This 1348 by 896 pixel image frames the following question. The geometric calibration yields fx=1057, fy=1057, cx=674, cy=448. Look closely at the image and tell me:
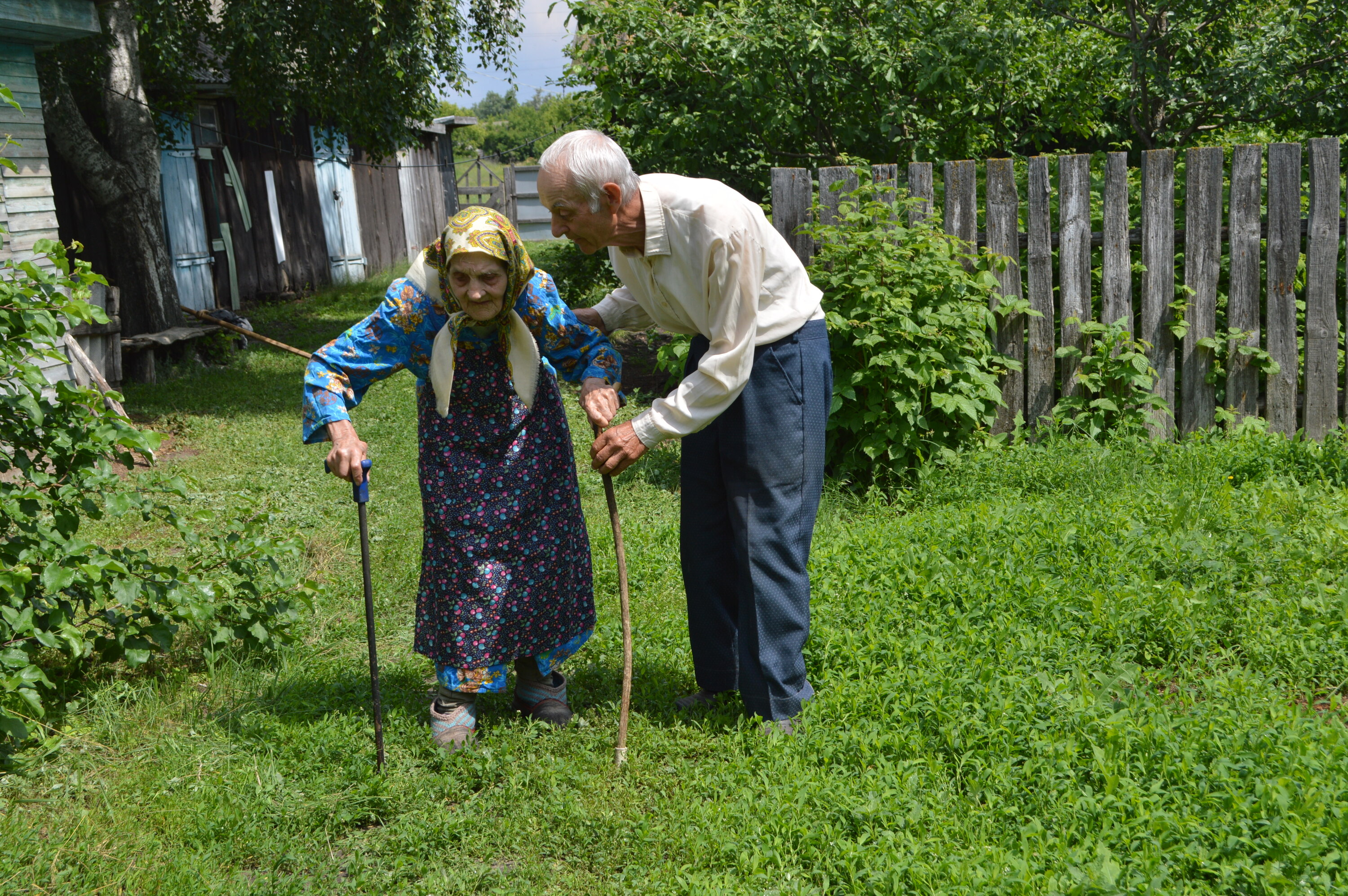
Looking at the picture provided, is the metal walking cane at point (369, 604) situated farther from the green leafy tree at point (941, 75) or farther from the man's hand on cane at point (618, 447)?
the green leafy tree at point (941, 75)

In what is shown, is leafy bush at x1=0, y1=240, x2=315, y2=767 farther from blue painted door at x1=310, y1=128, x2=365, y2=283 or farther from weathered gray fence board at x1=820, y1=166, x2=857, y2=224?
blue painted door at x1=310, y1=128, x2=365, y2=283

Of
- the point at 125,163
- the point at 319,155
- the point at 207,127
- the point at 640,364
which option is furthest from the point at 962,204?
the point at 319,155

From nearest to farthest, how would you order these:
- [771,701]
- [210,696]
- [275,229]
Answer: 1. [771,701]
2. [210,696]
3. [275,229]

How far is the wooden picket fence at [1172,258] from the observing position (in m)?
5.48

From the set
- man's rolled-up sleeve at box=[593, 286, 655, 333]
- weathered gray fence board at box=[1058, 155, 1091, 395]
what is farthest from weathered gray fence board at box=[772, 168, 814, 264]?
man's rolled-up sleeve at box=[593, 286, 655, 333]

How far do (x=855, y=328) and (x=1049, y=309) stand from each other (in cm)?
A: 118

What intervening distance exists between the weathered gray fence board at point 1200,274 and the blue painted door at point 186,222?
1112cm

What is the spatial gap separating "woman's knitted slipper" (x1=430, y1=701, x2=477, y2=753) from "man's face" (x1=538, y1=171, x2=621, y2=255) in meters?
1.53

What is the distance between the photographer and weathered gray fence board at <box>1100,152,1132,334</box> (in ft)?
18.4

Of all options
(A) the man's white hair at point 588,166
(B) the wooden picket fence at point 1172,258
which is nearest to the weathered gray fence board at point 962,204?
(B) the wooden picket fence at point 1172,258

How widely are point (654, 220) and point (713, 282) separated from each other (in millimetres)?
241

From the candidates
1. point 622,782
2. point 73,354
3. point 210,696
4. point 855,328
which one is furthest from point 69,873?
point 73,354

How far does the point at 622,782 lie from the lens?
10.3 feet

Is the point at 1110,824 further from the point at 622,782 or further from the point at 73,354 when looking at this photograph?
the point at 73,354
